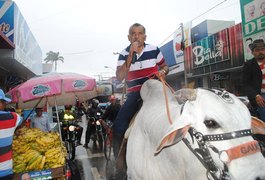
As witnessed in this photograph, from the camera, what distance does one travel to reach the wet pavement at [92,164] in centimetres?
723

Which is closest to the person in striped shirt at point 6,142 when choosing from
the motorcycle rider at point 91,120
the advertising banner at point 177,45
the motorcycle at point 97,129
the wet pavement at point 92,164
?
the wet pavement at point 92,164

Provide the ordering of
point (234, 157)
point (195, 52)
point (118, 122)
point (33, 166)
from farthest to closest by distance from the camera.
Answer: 1. point (195, 52)
2. point (33, 166)
3. point (118, 122)
4. point (234, 157)

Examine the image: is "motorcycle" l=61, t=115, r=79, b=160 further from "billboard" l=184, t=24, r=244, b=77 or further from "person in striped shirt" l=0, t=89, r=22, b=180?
"billboard" l=184, t=24, r=244, b=77

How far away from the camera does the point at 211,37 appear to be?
59.3ft

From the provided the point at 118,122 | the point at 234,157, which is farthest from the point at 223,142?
the point at 118,122

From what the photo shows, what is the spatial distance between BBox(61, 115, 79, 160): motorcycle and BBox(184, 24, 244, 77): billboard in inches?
413

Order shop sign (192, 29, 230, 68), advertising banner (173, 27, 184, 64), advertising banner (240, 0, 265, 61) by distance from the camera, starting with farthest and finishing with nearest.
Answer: advertising banner (173, 27, 184, 64) < shop sign (192, 29, 230, 68) < advertising banner (240, 0, 265, 61)

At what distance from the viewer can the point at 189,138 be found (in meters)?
2.03

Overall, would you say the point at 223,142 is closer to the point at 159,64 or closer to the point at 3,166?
the point at 159,64

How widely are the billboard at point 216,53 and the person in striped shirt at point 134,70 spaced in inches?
520

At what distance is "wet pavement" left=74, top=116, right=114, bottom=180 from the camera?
723 centimetres

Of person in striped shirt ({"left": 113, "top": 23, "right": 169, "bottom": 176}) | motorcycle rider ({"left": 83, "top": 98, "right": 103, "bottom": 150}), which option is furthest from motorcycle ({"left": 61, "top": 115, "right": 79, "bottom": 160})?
person in striped shirt ({"left": 113, "top": 23, "right": 169, "bottom": 176})

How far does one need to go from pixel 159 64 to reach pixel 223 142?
210 centimetres

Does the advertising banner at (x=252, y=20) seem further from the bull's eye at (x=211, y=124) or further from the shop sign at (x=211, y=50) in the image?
the bull's eye at (x=211, y=124)
